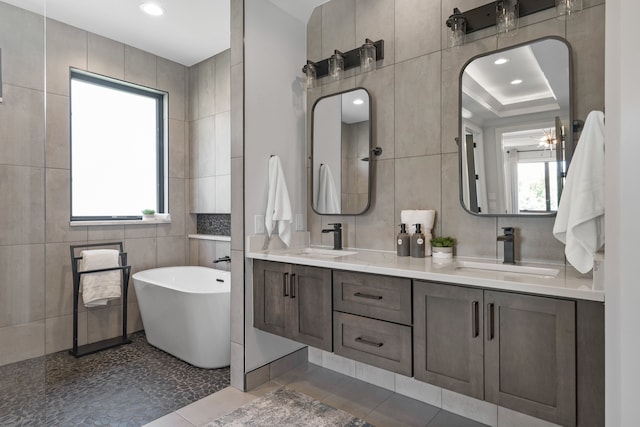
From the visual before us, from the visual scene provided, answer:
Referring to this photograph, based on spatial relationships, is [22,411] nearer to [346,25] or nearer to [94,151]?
[94,151]

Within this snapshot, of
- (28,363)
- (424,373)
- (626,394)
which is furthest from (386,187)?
(28,363)

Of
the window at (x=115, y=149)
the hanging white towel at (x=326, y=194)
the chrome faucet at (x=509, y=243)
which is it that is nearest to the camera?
the chrome faucet at (x=509, y=243)

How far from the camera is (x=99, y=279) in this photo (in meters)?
2.99

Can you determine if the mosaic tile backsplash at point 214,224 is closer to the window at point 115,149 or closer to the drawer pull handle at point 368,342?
the window at point 115,149

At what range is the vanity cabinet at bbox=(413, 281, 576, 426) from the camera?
4.25 ft

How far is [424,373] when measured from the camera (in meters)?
1.62

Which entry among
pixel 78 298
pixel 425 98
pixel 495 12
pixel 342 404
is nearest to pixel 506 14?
pixel 495 12

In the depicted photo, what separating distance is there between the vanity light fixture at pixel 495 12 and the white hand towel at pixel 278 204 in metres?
1.34

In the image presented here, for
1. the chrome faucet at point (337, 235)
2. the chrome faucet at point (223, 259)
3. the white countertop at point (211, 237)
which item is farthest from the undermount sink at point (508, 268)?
the white countertop at point (211, 237)

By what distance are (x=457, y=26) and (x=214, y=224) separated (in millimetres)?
2886

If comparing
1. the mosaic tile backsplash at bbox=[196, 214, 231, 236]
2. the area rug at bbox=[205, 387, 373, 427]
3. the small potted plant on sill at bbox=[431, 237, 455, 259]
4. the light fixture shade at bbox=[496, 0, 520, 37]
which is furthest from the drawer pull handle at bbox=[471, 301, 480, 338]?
the mosaic tile backsplash at bbox=[196, 214, 231, 236]

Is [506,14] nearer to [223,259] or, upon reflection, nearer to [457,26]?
[457,26]

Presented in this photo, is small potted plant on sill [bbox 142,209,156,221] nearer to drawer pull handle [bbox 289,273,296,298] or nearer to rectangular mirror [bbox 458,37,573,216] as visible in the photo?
drawer pull handle [bbox 289,273,296,298]

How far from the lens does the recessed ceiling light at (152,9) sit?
2756 millimetres
